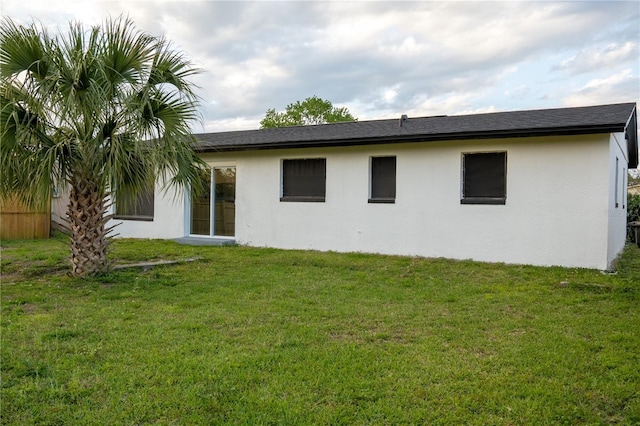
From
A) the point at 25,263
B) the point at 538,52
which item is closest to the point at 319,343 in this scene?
the point at 25,263

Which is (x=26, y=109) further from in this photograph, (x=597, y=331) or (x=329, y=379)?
(x=597, y=331)

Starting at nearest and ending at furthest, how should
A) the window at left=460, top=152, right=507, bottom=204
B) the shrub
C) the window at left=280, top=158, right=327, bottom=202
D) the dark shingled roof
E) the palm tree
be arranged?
the palm tree → the dark shingled roof → the window at left=460, top=152, right=507, bottom=204 → the window at left=280, top=158, right=327, bottom=202 → the shrub

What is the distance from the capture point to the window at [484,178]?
344 inches

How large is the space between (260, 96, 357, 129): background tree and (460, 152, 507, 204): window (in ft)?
92.2

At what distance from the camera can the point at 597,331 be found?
427 cm

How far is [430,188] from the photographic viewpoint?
30.5ft

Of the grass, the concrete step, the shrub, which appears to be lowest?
the grass

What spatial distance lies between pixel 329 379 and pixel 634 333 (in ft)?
10.3

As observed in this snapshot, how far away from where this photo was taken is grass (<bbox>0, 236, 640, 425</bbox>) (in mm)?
2715

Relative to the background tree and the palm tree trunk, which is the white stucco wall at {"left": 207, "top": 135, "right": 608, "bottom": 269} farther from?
the background tree

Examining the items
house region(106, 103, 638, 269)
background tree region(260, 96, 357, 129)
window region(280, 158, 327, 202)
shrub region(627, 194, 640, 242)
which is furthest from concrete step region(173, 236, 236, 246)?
background tree region(260, 96, 357, 129)

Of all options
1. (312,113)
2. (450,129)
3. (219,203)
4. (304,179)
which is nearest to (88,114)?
(304,179)

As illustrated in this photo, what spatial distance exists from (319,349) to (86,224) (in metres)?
4.71

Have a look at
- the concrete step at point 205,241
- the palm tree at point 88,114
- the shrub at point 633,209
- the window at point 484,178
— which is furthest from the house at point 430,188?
the shrub at point 633,209
